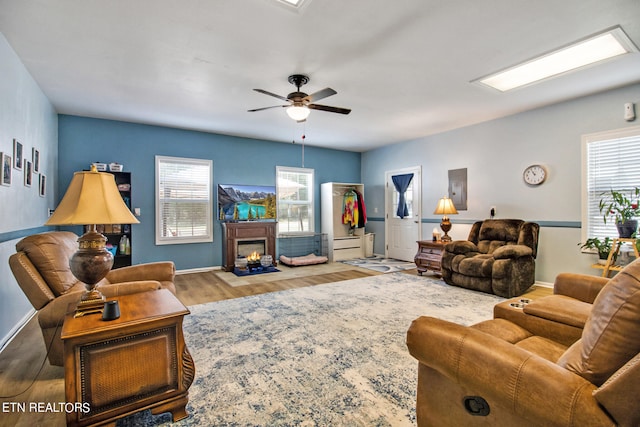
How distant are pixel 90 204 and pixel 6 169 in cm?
181

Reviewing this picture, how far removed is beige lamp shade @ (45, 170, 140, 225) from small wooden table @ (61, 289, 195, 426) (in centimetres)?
51

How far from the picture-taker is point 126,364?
1518 mm

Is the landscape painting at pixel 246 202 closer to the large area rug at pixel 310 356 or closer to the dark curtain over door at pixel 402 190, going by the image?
the large area rug at pixel 310 356

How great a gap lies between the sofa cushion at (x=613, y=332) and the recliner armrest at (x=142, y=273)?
9.93ft

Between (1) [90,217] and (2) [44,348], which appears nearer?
(1) [90,217]

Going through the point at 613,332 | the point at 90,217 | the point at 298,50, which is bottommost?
the point at 613,332

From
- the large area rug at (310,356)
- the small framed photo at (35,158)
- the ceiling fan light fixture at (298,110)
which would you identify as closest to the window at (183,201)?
the small framed photo at (35,158)

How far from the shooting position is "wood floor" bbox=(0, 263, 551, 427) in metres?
1.72

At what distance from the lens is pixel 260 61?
303 centimetres

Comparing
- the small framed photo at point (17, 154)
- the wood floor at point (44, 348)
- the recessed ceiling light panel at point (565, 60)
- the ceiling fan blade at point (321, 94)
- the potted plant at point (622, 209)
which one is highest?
the recessed ceiling light panel at point (565, 60)

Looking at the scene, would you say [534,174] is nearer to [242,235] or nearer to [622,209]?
[622,209]

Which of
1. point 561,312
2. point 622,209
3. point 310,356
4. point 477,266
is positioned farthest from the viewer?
point 477,266

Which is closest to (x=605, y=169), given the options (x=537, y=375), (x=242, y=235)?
(x=537, y=375)

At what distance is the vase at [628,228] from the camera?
3451mm
